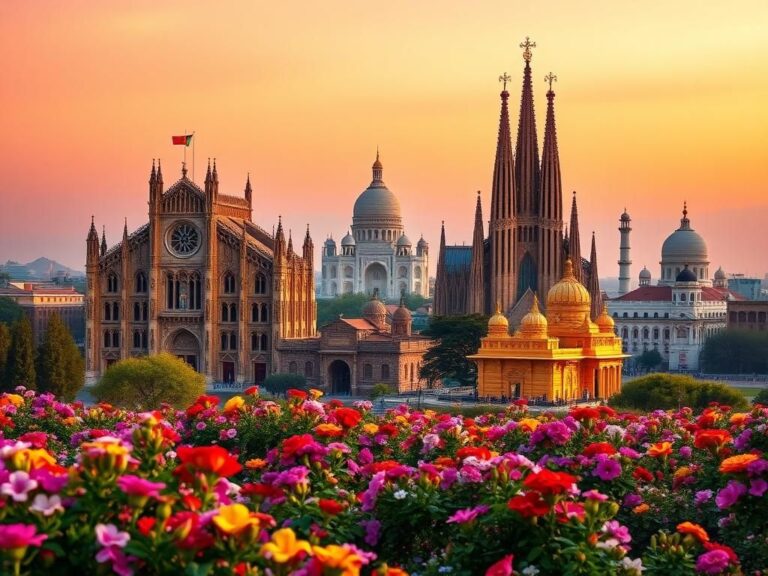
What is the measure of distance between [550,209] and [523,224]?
8.38ft

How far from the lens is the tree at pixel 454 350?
10712 cm

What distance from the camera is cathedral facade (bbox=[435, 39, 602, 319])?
418ft

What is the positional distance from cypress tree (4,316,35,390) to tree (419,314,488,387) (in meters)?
28.0

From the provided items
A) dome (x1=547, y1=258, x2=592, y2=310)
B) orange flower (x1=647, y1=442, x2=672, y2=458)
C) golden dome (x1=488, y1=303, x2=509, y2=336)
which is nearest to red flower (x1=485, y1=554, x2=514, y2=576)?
orange flower (x1=647, y1=442, x2=672, y2=458)

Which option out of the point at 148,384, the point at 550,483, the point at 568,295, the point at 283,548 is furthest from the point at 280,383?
the point at 283,548

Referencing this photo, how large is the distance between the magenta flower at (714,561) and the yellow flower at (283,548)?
5097 mm

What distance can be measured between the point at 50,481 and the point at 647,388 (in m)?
66.7

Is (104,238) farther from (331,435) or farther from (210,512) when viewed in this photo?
(210,512)

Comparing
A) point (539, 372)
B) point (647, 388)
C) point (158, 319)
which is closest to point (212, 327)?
point (158, 319)

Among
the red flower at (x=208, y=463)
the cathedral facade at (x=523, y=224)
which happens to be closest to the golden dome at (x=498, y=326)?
the cathedral facade at (x=523, y=224)

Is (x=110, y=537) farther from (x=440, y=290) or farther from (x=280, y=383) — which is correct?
(x=440, y=290)

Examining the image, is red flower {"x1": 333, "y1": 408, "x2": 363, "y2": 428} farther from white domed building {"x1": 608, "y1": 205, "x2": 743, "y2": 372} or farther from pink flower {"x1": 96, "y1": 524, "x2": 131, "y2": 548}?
white domed building {"x1": 608, "y1": 205, "x2": 743, "y2": 372}

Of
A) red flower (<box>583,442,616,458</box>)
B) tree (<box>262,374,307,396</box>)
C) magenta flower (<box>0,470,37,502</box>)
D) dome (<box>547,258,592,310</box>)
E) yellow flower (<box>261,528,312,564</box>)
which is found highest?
dome (<box>547,258,592,310</box>)

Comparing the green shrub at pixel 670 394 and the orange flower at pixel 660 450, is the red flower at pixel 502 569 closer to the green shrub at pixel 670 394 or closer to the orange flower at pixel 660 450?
the orange flower at pixel 660 450
